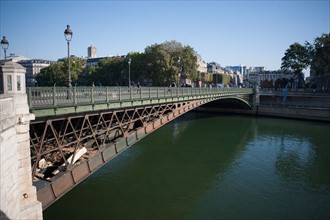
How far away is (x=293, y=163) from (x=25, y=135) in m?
21.9

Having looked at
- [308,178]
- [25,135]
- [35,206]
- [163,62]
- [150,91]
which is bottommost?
[308,178]

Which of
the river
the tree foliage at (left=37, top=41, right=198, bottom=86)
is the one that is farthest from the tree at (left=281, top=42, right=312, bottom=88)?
the river

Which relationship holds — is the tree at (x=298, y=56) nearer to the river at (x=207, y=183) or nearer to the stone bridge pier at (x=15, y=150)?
the river at (x=207, y=183)

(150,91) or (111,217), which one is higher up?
(150,91)

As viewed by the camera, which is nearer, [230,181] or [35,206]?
[35,206]

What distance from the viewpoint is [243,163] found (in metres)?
22.7

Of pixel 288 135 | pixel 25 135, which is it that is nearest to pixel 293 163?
pixel 288 135

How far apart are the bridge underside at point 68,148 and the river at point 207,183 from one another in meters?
2.69

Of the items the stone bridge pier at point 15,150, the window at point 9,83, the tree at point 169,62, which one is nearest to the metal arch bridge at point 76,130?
the stone bridge pier at point 15,150

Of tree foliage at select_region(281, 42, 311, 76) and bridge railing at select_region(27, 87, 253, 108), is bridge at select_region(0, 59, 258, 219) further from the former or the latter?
tree foliage at select_region(281, 42, 311, 76)

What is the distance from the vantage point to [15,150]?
8.80 meters

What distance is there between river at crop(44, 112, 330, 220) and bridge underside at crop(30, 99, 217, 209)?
2686 mm

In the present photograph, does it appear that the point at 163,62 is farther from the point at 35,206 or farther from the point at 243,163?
the point at 35,206

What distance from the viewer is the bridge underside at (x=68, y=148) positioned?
10.8 meters
